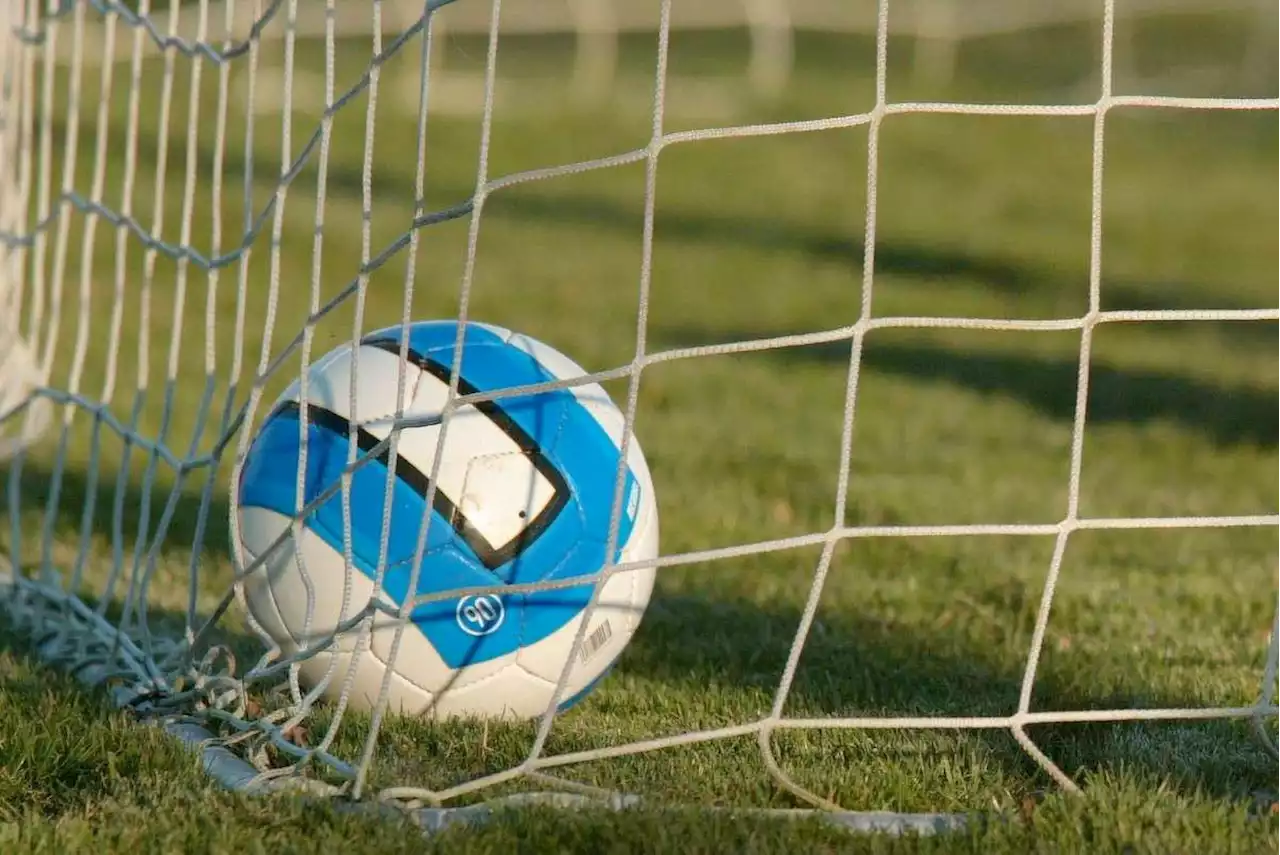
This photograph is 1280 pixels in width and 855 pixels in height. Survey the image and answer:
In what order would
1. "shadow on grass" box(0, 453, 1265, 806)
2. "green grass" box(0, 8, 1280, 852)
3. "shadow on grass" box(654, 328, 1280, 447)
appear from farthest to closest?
"shadow on grass" box(654, 328, 1280, 447)
"shadow on grass" box(0, 453, 1265, 806)
"green grass" box(0, 8, 1280, 852)

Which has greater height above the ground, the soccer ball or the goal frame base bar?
the soccer ball

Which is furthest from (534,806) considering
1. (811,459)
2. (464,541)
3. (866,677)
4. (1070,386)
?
(1070,386)

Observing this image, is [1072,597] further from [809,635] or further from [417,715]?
[417,715]

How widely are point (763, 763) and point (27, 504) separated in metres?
3.74

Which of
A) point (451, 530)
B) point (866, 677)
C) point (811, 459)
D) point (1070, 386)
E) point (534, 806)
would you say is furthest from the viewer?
point (1070, 386)

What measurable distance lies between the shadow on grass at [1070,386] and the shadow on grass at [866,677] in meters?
3.18

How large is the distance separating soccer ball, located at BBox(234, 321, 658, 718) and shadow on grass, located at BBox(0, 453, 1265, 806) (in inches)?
5.6

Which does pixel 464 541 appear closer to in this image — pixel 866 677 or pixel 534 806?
pixel 534 806

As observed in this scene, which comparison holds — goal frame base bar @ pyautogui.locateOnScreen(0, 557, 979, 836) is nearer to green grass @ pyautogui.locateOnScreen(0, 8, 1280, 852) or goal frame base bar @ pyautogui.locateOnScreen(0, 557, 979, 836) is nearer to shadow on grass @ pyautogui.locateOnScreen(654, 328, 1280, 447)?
green grass @ pyautogui.locateOnScreen(0, 8, 1280, 852)

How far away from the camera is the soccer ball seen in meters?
3.46

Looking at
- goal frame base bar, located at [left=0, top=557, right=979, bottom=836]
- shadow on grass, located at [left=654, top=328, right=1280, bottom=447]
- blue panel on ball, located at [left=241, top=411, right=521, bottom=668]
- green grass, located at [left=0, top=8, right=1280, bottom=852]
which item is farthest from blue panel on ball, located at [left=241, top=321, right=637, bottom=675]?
shadow on grass, located at [left=654, top=328, right=1280, bottom=447]

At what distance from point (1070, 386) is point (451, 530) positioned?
5715 mm

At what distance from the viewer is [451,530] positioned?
3.45 m

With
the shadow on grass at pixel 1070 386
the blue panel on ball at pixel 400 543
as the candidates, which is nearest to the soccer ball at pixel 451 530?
the blue panel on ball at pixel 400 543
